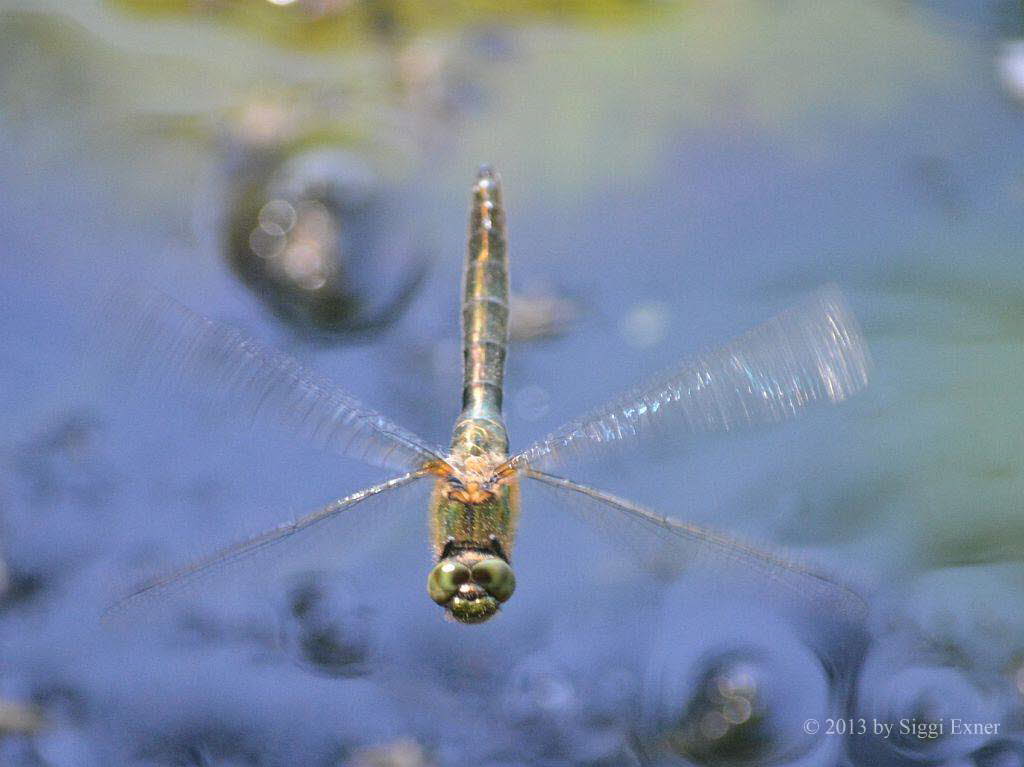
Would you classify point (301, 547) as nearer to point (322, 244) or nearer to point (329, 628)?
point (329, 628)

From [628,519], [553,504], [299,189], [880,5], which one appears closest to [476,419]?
[553,504]

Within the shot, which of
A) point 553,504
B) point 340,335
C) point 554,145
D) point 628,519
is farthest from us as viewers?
point 554,145

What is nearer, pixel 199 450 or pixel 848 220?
A: pixel 199 450

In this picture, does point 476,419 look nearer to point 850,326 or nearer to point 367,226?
point 367,226

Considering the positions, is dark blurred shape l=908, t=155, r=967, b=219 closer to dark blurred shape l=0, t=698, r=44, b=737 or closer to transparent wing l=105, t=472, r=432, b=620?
transparent wing l=105, t=472, r=432, b=620

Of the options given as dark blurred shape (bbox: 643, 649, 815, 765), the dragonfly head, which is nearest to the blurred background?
dark blurred shape (bbox: 643, 649, 815, 765)

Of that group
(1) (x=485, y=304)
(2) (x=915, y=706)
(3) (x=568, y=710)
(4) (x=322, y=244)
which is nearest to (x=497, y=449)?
(1) (x=485, y=304)

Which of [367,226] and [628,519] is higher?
[367,226]
